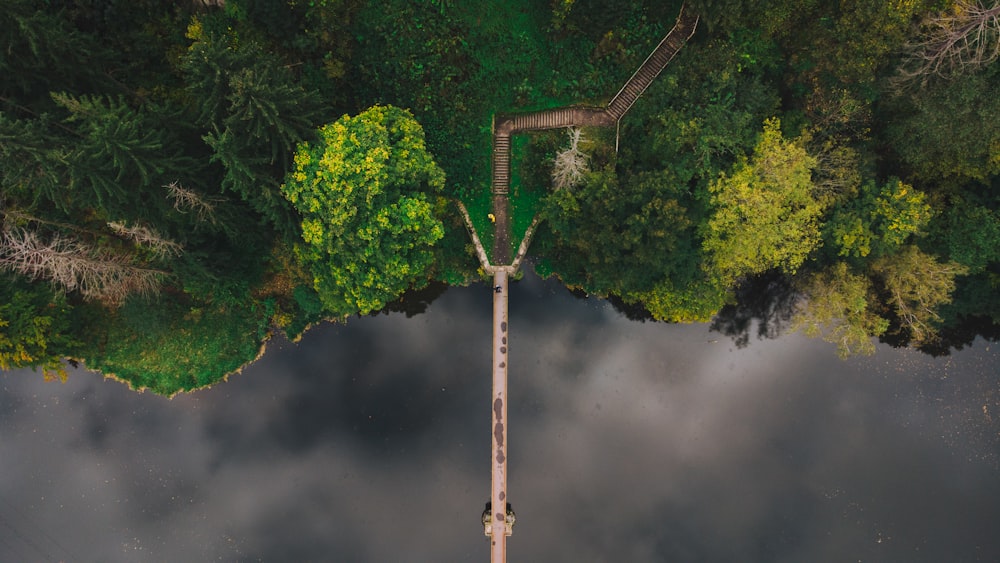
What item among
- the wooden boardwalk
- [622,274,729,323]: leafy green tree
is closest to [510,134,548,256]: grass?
the wooden boardwalk

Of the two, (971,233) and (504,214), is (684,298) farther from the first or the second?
(971,233)

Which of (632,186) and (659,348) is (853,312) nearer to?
(659,348)

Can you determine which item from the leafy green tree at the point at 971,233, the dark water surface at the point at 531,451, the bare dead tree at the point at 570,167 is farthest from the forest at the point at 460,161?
the dark water surface at the point at 531,451

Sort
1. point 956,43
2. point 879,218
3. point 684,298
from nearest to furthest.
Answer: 1. point 956,43
2. point 879,218
3. point 684,298

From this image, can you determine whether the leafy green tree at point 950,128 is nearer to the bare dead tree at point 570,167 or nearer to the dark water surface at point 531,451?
the dark water surface at point 531,451

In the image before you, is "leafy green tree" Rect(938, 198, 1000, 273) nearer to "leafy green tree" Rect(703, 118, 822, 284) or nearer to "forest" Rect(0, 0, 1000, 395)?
"forest" Rect(0, 0, 1000, 395)

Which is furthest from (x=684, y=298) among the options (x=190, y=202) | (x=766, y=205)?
(x=190, y=202)
